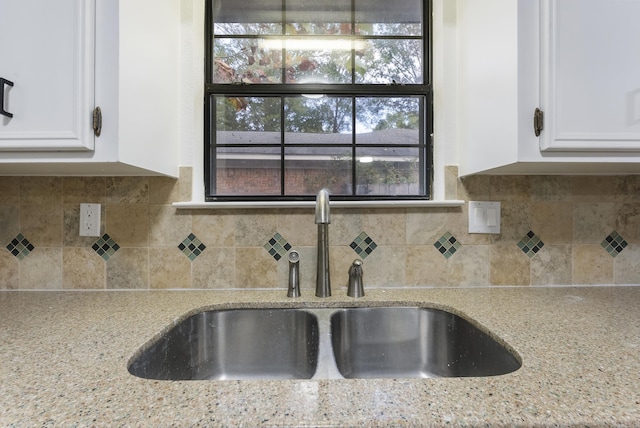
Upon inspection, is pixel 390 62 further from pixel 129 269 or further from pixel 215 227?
pixel 129 269

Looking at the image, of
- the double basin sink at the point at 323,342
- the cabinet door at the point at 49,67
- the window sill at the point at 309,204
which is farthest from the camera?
the window sill at the point at 309,204

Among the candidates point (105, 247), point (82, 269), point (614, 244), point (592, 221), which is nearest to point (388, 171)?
point (592, 221)

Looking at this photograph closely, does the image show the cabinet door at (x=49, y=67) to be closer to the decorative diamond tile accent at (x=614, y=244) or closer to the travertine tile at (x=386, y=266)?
the travertine tile at (x=386, y=266)

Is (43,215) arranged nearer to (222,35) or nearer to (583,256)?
(222,35)

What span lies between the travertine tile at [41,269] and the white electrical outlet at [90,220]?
13 cm

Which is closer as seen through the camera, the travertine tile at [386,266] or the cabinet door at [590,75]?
the cabinet door at [590,75]

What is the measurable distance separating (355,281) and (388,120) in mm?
656

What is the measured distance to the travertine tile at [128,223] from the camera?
1.19m

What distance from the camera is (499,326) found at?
Answer: 0.82m

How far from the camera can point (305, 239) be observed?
1.21 metres

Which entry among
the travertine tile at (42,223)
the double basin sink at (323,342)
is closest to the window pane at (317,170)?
the double basin sink at (323,342)

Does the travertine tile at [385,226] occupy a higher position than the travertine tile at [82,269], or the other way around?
the travertine tile at [385,226]

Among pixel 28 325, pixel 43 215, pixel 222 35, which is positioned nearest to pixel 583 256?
pixel 222 35

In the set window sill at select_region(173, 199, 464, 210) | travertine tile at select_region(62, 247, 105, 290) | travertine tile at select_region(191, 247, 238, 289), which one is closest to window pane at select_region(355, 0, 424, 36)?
window sill at select_region(173, 199, 464, 210)
